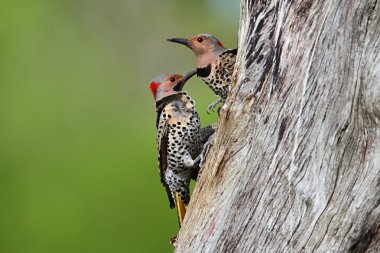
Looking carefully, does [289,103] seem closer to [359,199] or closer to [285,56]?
[285,56]

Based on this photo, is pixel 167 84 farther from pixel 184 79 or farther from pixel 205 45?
pixel 205 45

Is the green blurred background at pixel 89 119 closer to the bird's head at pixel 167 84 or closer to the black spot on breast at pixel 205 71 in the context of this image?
the bird's head at pixel 167 84

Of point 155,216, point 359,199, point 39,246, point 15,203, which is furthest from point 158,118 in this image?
point 15,203

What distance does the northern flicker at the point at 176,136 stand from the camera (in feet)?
17.3

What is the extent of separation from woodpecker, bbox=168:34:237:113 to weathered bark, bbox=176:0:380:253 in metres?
0.84

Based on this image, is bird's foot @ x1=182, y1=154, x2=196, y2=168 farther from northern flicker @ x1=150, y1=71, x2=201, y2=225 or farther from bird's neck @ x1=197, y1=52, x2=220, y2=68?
bird's neck @ x1=197, y1=52, x2=220, y2=68

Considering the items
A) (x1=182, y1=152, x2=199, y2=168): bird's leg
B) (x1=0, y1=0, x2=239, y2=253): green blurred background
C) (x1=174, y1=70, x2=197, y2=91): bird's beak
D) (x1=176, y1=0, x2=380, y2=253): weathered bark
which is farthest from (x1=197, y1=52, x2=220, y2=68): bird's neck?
(x1=0, y1=0, x2=239, y2=253): green blurred background

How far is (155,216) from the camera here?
39.5 ft

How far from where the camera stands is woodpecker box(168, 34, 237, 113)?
511cm

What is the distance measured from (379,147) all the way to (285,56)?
527 mm

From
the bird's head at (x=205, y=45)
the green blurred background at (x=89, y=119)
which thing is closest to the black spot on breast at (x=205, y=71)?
the bird's head at (x=205, y=45)

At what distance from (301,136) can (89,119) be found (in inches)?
393

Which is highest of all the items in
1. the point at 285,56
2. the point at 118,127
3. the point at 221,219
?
the point at 285,56

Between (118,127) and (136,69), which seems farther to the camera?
(118,127)
